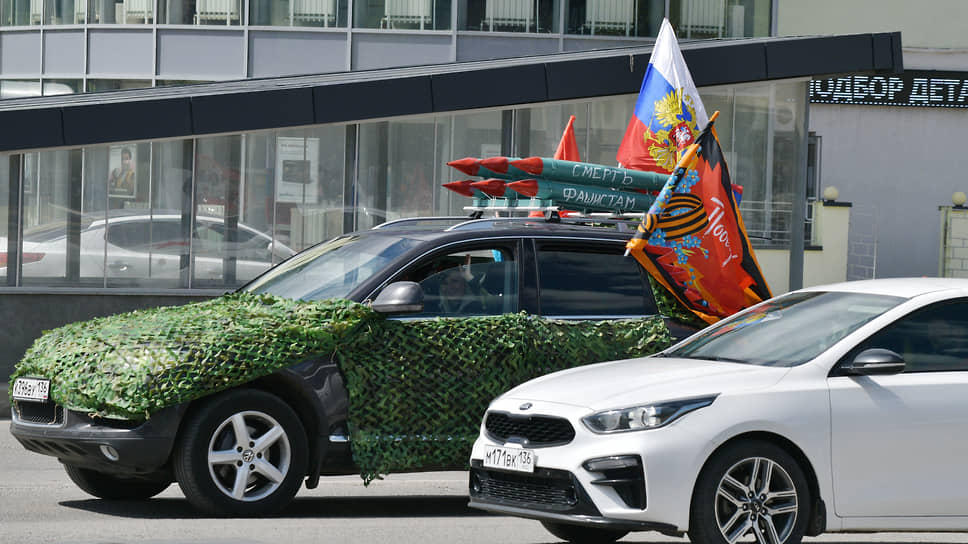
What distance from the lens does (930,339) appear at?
7.39 meters

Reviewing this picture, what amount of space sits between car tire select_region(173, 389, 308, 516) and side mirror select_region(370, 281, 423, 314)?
808 mm

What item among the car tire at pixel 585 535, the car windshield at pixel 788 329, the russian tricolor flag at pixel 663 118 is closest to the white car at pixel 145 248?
the russian tricolor flag at pixel 663 118

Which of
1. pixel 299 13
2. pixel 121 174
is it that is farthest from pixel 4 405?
pixel 299 13

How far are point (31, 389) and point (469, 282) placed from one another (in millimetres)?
2702

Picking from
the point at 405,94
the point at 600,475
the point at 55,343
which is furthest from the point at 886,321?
the point at 405,94

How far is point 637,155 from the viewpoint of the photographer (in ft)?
43.1

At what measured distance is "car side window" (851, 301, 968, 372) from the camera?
7.29 m

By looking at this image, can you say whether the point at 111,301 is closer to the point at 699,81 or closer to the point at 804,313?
the point at 699,81

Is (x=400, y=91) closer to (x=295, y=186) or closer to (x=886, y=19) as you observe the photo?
(x=295, y=186)

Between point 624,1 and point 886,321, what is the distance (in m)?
19.8

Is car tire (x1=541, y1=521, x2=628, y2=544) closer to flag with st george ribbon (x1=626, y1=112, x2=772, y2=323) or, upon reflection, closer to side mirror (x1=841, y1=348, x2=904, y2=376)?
side mirror (x1=841, y1=348, x2=904, y2=376)

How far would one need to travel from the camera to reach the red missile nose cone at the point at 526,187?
1024cm

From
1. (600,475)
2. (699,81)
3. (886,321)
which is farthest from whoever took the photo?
(699,81)

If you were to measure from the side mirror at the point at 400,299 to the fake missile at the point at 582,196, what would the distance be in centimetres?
189
